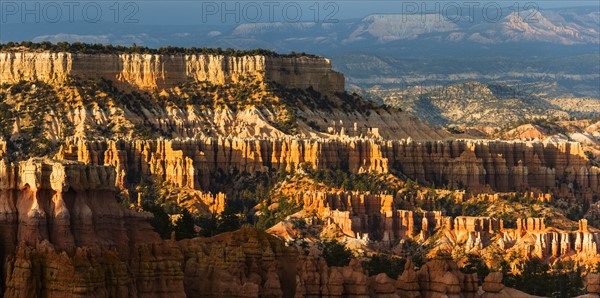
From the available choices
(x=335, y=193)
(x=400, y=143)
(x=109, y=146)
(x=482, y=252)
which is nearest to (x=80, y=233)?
(x=482, y=252)

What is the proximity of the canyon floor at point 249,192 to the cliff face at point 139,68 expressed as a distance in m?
0.19

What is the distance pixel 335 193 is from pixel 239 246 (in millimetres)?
85310

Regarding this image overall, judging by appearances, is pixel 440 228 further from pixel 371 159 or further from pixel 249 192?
pixel 371 159

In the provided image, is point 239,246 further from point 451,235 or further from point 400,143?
point 400,143

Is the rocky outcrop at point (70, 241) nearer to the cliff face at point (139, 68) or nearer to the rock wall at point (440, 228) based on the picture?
the rock wall at point (440, 228)

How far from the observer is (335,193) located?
14400 cm

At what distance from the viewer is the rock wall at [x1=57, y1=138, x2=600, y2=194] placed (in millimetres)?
155375

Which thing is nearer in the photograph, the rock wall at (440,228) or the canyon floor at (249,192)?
the canyon floor at (249,192)

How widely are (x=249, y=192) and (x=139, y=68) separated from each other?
122 feet

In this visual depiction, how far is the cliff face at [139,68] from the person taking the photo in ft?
602

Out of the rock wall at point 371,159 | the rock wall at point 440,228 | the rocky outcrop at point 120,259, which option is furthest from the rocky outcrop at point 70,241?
the rock wall at point 371,159

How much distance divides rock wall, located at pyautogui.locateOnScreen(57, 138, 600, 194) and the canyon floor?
0.69 feet

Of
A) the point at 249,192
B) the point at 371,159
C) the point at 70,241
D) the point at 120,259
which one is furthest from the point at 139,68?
the point at 120,259

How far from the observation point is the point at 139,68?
190 metres
